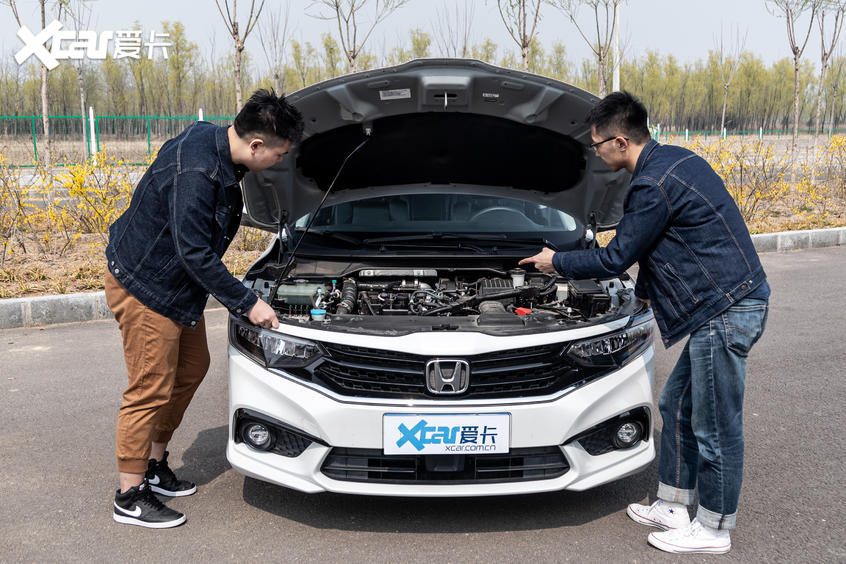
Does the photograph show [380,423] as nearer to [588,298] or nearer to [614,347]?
[614,347]

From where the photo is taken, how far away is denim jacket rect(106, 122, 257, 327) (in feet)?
A: 9.75

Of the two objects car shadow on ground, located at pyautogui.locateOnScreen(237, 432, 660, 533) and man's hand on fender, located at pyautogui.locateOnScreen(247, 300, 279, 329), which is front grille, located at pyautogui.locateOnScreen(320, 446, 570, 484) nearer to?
car shadow on ground, located at pyautogui.locateOnScreen(237, 432, 660, 533)

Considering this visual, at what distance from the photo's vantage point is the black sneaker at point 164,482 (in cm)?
345

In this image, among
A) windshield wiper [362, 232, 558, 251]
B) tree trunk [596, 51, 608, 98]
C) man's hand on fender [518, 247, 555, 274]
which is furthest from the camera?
tree trunk [596, 51, 608, 98]

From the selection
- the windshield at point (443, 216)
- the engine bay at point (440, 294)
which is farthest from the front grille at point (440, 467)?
the windshield at point (443, 216)

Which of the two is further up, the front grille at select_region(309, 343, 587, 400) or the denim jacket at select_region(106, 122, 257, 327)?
the denim jacket at select_region(106, 122, 257, 327)

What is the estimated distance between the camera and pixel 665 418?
10.3 feet

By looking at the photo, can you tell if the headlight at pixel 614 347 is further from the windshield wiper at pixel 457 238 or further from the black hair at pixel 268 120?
the black hair at pixel 268 120

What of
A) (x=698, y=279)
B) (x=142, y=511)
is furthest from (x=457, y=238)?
(x=142, y=511)

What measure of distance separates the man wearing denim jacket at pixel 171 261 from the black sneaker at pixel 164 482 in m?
0.25

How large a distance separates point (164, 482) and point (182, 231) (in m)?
1.26

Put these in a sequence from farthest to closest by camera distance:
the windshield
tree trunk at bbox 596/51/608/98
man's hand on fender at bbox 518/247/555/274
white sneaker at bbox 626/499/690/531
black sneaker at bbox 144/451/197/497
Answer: tree trunk at bbox 596/51/608/98, the windshield, black sneaker at bbox 144/451/197/497, man's hand on fender at bbox 518/247/555/274, white sneaker at bbox 626/499/690/531

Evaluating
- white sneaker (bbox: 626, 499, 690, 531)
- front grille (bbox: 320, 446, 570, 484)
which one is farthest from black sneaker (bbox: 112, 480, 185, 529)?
white sneaker (bbox: 626, 499, 690, 531)

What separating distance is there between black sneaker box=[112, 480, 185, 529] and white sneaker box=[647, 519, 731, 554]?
1.97 meters
